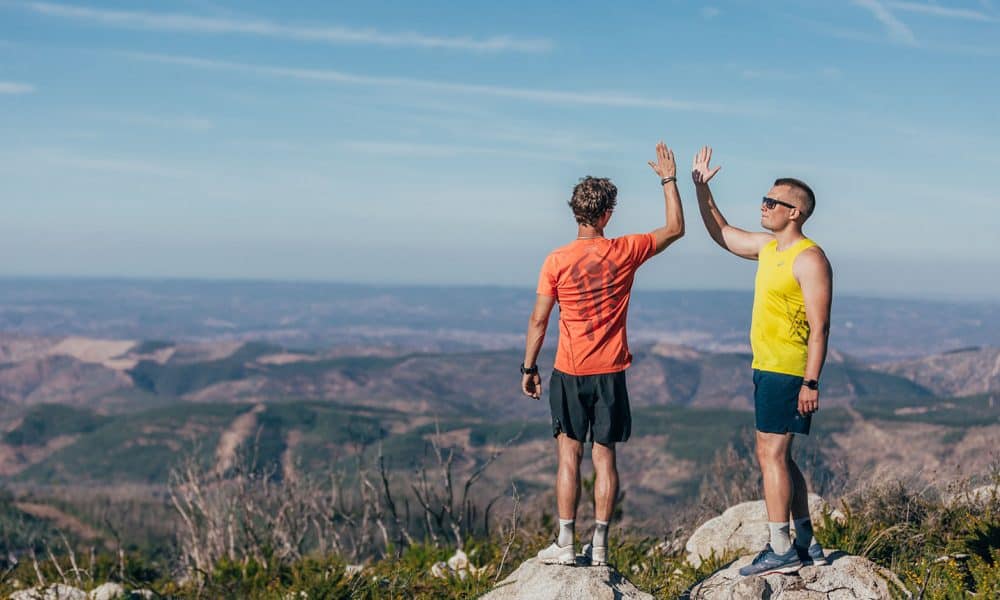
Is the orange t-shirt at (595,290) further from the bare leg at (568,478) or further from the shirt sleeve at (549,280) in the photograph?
the bare leg at (568,478)

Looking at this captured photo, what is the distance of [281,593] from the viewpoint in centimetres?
854

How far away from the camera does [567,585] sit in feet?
20.6

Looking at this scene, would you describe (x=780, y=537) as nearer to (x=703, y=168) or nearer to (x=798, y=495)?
(x=798, y=495)

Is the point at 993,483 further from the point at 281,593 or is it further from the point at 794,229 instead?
the point at 281,593

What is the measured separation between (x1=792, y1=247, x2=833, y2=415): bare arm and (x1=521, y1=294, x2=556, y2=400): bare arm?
62.4 inches

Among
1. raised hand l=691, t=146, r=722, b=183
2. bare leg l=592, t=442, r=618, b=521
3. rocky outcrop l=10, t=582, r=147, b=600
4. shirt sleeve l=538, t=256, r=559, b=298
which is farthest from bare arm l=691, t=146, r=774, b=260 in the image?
rocky outcrop l=10, t=582, r=147, b=600

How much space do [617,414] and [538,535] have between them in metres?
3.71

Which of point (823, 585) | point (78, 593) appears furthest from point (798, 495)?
point (78, 593)

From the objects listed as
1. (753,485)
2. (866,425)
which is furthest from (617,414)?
(866,425)

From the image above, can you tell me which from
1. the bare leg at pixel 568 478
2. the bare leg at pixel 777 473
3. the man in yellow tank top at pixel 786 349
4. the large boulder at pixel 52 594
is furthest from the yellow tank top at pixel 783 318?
the large boulder at pixel 52 594

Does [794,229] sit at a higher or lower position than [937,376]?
higher

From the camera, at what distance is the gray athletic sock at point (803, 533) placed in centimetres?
638

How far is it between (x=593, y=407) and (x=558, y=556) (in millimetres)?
1030

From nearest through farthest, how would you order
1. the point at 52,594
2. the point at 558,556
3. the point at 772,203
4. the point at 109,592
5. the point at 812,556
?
the point at 772,203 < the point at 812,556 < the point at 558,556 < the point at 52,594 < the point at 109,592
